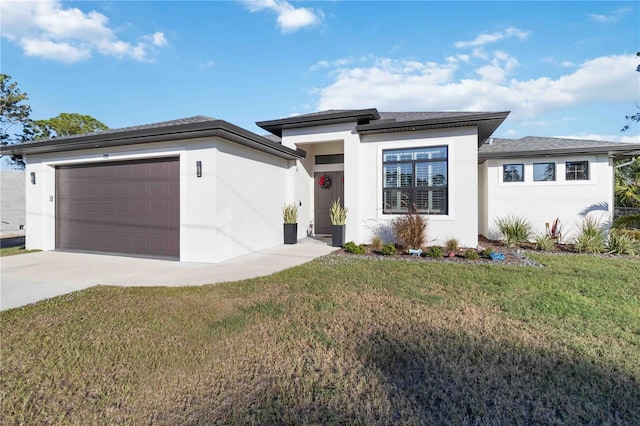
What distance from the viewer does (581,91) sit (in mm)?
16594

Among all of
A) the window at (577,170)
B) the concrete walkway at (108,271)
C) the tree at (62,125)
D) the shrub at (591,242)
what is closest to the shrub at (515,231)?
the shrub at (591,242)

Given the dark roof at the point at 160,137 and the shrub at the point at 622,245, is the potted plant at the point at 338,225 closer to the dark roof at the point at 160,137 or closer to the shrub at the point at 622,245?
the dark roof at the point at 160,137

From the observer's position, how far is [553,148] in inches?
389

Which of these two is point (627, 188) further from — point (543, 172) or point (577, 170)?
point (543, 172)

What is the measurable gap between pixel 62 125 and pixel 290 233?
25.3m

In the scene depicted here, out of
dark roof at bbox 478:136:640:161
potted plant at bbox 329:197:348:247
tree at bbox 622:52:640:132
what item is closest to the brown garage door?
potted plant at bbox 329:197:348:247

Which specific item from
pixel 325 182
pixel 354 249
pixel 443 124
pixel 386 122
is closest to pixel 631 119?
pixel 443 124

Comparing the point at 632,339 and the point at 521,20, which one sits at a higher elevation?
the point at 521,20

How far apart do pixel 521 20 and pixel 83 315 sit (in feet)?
41.2

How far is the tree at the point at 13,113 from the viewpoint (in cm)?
2023

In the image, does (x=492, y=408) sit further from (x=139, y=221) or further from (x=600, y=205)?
(x=600, y=205)

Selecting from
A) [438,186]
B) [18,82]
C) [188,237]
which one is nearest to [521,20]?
[438,186]

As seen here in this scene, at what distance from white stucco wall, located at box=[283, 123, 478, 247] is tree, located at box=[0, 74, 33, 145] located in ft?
77.3

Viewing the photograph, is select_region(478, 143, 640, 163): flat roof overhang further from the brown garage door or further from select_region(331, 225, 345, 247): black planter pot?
the brown garage door
